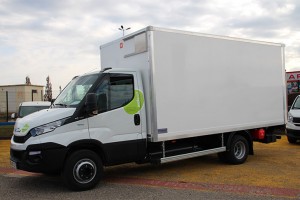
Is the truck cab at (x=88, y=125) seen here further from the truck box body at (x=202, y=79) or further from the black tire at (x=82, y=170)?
the truck box body at (x=202, y=79)

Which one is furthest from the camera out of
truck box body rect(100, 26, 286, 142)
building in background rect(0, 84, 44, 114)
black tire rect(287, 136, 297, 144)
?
building in background rect(0, 84, 44, 114)

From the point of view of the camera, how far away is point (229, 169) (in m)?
9.09

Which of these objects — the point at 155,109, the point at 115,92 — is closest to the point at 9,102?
the point at 115,92

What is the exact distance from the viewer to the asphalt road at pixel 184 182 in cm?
686

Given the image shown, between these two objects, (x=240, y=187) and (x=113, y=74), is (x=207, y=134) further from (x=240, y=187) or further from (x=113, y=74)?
(x=113, y=74)

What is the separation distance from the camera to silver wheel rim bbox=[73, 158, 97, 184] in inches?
280

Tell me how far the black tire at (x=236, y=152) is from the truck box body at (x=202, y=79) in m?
0.40

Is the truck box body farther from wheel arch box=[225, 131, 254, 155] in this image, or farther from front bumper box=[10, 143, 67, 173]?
front bumper box=[10, 143, 67, 173]

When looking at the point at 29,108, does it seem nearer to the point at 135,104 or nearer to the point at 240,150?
the point at 135,104

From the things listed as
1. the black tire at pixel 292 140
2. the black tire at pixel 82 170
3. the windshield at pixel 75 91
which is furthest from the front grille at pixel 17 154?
the black tire at pixel 292 140

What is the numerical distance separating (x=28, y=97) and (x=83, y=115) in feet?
105

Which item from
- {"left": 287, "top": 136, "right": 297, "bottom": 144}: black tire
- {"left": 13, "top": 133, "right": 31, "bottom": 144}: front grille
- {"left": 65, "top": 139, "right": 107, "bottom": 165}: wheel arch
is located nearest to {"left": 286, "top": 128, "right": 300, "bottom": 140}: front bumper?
{"left": 287, "top": 136, "right": 297, "bottom": 144}: black tire

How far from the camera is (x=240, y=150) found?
9891 millimetres

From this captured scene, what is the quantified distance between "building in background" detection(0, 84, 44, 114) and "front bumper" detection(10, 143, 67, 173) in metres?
21.5
